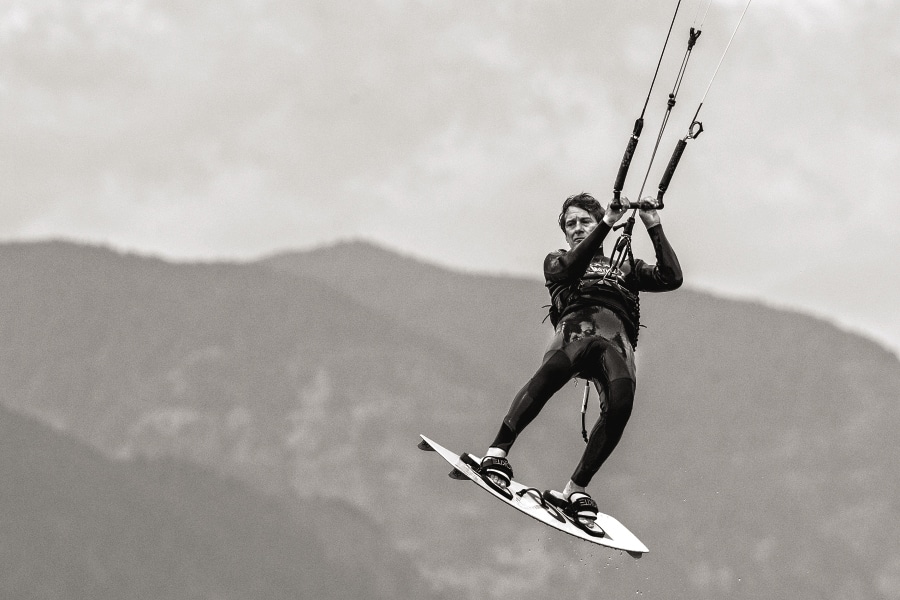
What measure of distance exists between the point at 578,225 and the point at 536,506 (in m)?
3.00

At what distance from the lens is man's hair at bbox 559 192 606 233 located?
47.5 ft

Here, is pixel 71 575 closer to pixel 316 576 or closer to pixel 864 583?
pixel 316 576

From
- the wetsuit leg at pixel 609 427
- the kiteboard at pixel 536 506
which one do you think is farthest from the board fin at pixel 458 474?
the wetsuit leg at pixel 609 427

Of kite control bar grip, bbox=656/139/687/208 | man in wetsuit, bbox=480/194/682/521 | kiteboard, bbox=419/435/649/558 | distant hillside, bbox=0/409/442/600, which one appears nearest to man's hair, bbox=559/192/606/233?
man in wetsuit, bbox=480/194/682/521

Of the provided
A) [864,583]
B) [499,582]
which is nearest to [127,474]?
[499,582]

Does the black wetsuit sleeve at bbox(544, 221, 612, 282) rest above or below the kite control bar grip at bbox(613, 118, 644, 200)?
below

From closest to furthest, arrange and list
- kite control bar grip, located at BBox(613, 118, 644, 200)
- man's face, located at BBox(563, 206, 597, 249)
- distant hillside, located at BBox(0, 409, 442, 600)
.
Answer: kite control bar grip, located at BBox(613, 118, 644, 200), man's face, located at BBox(563, 206, 597, 249), distant hillside, located at BBox(0, 409, 442, 600)

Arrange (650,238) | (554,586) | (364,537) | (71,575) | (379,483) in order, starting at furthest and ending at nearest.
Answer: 1. (379,483)
2. (364,537)
3. (554,586)
4. (71,575)
5. (650,238)

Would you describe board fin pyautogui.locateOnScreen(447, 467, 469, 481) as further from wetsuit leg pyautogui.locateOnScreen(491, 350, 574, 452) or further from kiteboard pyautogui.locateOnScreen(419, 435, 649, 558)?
wetsuit leg pyautogui.locateOnScreen(491, 350, 574, 452)

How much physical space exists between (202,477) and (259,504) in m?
9.68

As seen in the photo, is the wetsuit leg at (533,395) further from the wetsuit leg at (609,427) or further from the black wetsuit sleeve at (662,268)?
the black wetsuit sleeve at (662,268)

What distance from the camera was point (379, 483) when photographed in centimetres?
19762

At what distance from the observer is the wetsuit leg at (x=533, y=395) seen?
1380cm

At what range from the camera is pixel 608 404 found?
1383 centimetres
